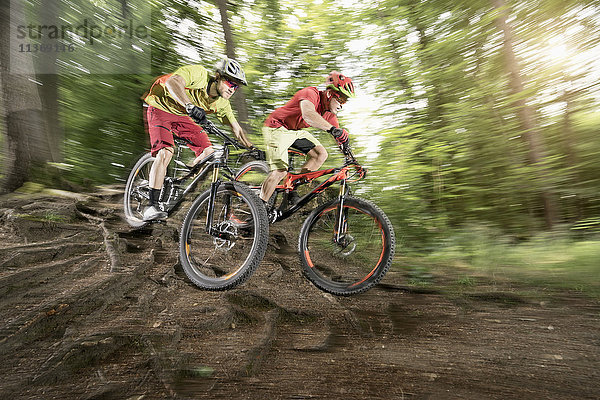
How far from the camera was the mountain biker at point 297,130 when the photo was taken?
301cm

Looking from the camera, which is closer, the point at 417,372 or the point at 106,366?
the point at 106,366

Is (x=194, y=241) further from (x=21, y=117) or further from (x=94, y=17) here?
(x=94, y=17)

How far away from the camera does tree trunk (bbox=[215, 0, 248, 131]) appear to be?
5238 mm

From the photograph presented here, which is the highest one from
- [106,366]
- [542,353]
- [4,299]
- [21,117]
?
[21,117]

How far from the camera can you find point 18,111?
16.2ft

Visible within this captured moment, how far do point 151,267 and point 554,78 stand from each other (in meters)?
5.01

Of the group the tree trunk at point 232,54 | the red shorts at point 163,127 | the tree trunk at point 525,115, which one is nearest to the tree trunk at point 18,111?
the red shorts at point 163,127

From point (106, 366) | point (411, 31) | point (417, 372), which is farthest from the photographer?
point (411, 31)

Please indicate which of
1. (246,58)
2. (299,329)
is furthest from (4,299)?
(246,58)

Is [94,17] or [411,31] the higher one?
[94,17]

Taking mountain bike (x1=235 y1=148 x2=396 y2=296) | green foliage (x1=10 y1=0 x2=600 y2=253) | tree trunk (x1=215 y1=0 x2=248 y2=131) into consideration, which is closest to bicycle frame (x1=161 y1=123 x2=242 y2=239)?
mountain bike (x1=235 y1=148 x2=396 y2=296)

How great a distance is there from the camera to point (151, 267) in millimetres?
3037

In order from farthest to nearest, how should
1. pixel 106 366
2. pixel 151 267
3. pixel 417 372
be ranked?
pixel 151 267 < pixel 417 372 < pixel 106 366

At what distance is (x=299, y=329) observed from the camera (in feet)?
7.50
